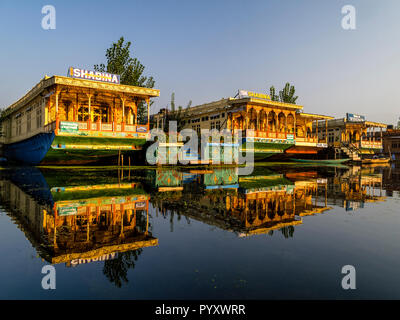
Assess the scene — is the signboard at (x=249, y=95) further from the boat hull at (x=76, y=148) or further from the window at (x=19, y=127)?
the window at (x=19, y=127)

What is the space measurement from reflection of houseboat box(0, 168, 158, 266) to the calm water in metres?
0.02

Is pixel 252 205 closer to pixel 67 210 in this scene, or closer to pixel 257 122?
pixel 67 210

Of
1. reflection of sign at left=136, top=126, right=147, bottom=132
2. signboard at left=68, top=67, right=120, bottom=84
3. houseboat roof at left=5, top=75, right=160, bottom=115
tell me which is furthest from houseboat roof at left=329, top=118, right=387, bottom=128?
signboard at left=68, top=67, right=120, bottom=84

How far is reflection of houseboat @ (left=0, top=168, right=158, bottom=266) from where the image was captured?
438 cm

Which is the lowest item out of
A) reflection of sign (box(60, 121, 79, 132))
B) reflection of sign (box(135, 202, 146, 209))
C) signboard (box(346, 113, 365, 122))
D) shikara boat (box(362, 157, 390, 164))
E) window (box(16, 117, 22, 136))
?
reflection of sign (box(135, 202, 146, 209))

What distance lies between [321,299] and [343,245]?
2.26 m

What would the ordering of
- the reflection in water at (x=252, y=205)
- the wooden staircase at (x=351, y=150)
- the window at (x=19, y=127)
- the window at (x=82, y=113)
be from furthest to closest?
the wooden staircase at (x=351, y=150) < the window at (x=19, y=127) < the window at (x=82, y=113) < the reflection in water at (x=252, y=205)

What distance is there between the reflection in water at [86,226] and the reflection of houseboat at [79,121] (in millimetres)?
12738

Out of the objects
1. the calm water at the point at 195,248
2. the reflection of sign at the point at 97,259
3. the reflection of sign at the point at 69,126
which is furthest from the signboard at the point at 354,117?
the reflection of sign at the point at 97,259

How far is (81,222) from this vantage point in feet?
19.6

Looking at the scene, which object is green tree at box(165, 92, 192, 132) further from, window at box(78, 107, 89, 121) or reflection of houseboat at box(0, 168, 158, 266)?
reflection of houseboat at box(0, 168, 158, 266)

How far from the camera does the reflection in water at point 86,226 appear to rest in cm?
412

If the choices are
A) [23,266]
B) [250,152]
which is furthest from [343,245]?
[250,152]

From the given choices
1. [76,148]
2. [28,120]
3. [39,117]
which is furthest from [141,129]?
[28,120]
